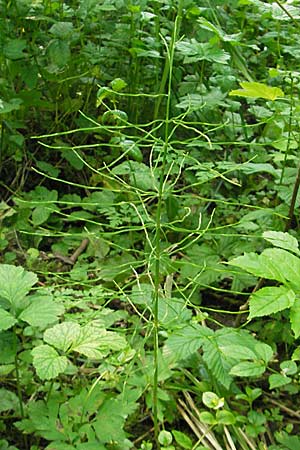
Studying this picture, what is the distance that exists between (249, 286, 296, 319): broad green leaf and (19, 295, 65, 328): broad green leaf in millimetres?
375

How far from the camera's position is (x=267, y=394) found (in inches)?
58.9

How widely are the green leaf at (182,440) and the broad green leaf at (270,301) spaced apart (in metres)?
0.38

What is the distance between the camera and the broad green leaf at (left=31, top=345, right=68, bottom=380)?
3.74ft

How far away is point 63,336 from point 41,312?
6 cm

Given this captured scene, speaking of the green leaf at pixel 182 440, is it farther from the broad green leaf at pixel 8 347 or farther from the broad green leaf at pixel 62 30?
the broad green leaf at pixel 62 30

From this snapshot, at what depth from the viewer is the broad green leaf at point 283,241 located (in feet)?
3.77

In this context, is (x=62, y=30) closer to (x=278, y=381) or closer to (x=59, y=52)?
(x=59, y=52)

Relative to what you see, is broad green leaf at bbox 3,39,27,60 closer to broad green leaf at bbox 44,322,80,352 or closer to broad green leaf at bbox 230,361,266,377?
broad green leaf at bbox 44,322,80,352

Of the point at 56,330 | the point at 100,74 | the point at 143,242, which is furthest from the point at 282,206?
the point at 100,74

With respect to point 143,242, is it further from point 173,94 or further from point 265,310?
point 265,310

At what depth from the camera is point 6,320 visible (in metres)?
1.19

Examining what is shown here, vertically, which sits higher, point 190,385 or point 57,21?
point 57,21

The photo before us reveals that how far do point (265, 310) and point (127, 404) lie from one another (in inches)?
15.7

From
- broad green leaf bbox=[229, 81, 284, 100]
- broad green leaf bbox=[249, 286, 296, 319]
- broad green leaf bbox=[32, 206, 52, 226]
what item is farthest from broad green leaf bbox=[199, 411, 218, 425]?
broad green leaf bbox=[32, 206, 52, 226]
